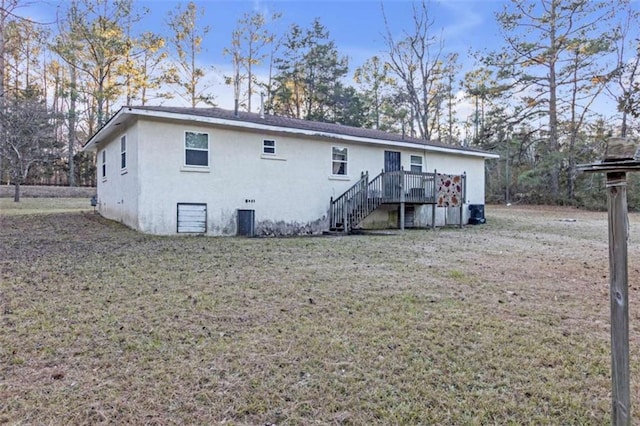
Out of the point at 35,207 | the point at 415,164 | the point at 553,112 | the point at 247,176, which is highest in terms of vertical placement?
the point at 553,112

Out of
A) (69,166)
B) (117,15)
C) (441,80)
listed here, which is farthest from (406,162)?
(69,166)

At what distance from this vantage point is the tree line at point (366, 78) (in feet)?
76.9

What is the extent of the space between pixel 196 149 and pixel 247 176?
169cm

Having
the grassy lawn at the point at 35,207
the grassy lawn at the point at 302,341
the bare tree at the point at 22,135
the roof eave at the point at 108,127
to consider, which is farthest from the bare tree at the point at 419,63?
the grassy lawn at the point at 302,341

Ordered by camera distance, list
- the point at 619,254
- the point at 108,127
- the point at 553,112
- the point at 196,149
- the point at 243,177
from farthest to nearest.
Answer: the point at 553,112 < the point at 108,127 < the point at 243,177 < the point at 196,149 < the point at 619,254

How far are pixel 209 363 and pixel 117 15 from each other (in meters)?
28.6

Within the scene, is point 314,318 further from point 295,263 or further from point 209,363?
point 295,263

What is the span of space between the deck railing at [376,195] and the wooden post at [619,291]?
36.1 feet

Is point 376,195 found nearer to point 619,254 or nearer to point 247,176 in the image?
point 247,176

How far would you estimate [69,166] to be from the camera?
100 feet

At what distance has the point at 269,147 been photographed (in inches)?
492

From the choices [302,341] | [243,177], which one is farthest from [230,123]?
[302,341]

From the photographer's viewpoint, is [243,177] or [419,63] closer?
[243,177]

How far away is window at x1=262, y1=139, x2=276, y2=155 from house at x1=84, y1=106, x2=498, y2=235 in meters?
0.03
